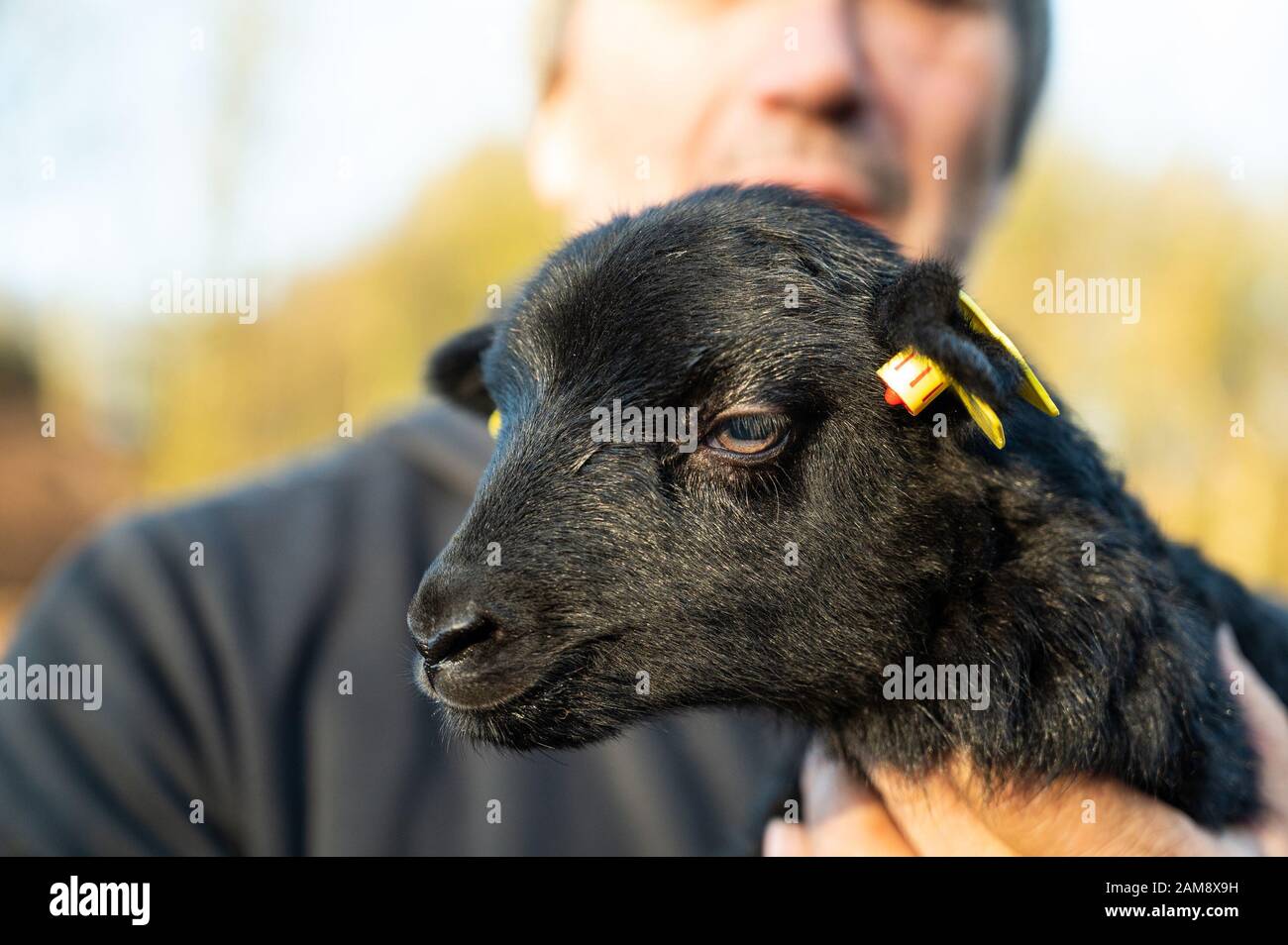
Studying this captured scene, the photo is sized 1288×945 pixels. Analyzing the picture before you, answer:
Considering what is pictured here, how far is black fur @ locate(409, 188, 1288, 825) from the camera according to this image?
2.31 metres

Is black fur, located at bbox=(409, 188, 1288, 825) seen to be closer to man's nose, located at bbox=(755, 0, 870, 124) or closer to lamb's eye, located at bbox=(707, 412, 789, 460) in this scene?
lamb's eye, located at bbox=(707, 412, 789, 460)

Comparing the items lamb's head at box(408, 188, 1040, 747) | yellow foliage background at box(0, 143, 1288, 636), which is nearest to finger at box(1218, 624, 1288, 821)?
lamb's head at box(408, 188, 1040, 747)

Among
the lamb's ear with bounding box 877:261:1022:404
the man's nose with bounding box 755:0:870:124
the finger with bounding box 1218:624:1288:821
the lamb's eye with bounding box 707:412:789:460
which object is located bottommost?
the finger with bounding box 1218:624:1288:821

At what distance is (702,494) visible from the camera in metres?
2.38

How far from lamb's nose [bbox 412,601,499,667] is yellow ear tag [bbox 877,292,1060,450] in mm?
970

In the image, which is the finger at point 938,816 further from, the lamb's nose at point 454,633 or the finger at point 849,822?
the lamb's nose at point 454,633

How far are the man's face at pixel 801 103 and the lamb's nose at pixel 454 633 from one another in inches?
81.0

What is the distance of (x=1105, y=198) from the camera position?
24516 mm

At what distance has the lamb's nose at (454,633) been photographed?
2.18 meters

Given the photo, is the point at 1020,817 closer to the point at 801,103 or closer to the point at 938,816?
the point at 938,816
